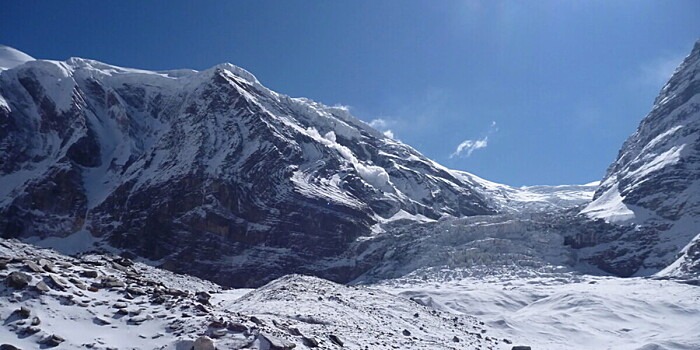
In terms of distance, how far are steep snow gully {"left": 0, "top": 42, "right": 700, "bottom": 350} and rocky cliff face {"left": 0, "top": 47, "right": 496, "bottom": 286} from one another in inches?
20.7

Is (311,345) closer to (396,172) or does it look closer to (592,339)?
(592,339)

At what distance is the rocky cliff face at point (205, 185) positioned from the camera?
464 feet

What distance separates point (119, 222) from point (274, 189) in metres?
36.6

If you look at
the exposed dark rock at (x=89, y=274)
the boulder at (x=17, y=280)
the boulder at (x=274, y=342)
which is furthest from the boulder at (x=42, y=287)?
the boulder at (x=274, y=342)

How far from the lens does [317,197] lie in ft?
502

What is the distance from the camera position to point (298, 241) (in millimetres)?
→ 139125

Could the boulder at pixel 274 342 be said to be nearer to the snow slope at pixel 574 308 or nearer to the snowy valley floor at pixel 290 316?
the snowy valley floor at pixel 290 316

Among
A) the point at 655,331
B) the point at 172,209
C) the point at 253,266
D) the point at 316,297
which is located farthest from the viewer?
the point at 172,209

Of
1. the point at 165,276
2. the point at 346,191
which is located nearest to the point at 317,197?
the point at 346,191

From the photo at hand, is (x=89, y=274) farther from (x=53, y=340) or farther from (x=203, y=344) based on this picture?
(x=203, y=344)

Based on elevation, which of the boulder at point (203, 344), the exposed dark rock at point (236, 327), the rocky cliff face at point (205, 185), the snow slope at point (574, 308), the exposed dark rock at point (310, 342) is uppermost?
the rocky cliff face at point (205, 185)

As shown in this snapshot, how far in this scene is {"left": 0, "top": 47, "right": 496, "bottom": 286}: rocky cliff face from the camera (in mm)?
141375

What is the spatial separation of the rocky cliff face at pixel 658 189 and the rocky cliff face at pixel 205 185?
150 ft

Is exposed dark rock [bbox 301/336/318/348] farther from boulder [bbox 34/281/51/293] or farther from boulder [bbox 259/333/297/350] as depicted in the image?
boulder [bbox 34/281/51/293]
